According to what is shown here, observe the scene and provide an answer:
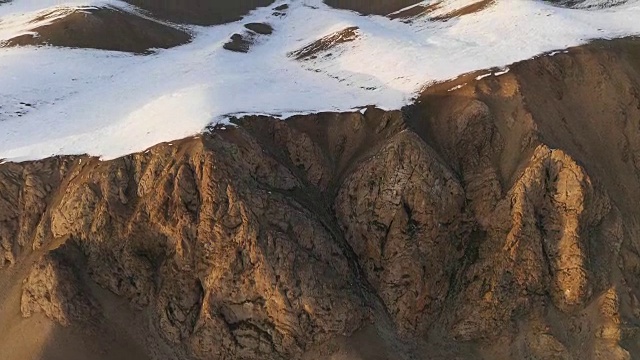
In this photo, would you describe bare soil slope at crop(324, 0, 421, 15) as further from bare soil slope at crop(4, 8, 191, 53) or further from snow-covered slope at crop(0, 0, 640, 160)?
bare soil slope at crop(4, 8, 191, 53)

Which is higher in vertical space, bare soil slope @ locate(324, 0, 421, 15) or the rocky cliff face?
bare soil slope @ locate(324, 0, 421, 15)

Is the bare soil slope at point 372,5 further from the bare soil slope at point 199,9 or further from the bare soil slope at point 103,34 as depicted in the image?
the bare soil slope at point 103,34

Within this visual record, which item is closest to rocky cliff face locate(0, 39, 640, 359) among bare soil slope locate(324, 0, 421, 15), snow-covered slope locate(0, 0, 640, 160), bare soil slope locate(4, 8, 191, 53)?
snow-covered slope locate(0, 0, 640, 160)

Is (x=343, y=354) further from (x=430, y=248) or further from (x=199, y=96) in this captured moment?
(x=199, y=96)

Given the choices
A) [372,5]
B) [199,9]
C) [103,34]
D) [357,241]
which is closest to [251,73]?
[357,241]

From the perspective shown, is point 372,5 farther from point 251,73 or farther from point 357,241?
point 357,241

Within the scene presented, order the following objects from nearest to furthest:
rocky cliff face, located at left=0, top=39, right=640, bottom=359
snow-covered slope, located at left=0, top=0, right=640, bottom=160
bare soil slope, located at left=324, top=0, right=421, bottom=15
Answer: rocky cliff face, located at left=0, top=39, right=640, bottom=359 → snow-covered slope, located at left=0, top=0, right=640, bottom=160 → bare soil slope, located at left=324, top=0, right=421, bottom=15

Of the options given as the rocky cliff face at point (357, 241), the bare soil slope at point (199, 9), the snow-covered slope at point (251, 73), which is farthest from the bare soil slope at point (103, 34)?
the rocky cliff face at point (357, 241)
